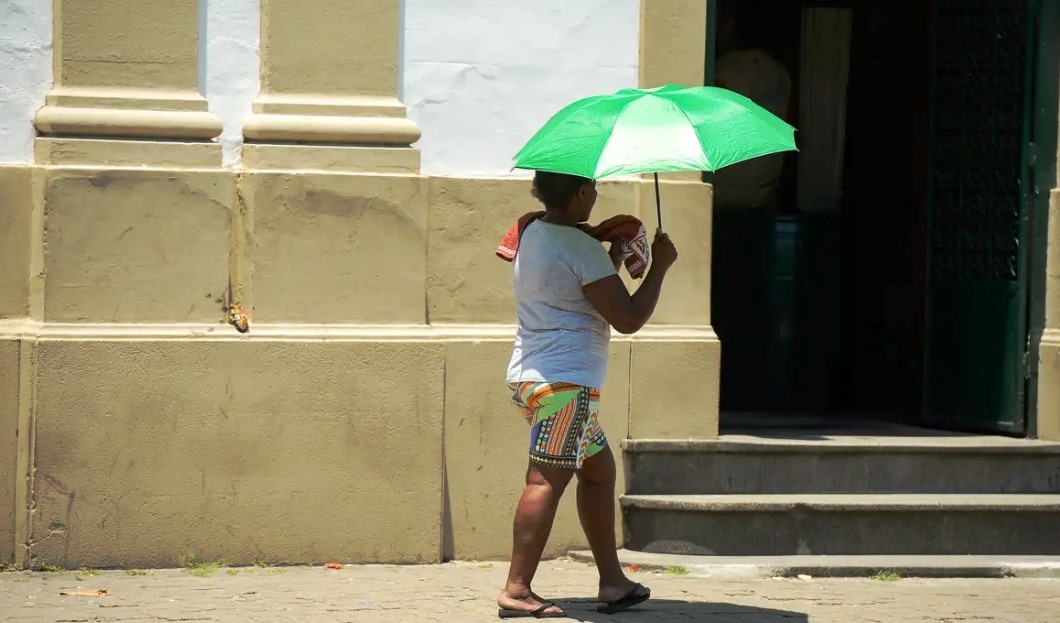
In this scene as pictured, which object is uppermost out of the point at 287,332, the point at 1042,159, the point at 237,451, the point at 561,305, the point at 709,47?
the point at 709,47

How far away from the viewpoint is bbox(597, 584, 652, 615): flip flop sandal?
19.0 ft

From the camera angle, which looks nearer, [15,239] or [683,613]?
[683,613]

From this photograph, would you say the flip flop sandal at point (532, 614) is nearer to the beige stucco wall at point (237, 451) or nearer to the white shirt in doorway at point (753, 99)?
the beige stucco wall at point (237, 451)

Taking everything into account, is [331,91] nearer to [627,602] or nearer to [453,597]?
[453,597]

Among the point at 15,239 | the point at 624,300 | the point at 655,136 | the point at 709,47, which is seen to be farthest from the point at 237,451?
the point at 709,47

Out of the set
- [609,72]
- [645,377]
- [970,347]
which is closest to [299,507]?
[645,377]

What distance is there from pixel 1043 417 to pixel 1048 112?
1.53 meters

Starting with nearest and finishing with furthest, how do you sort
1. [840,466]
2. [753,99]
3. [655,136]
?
[655,136] < [840,466] < [753,99]

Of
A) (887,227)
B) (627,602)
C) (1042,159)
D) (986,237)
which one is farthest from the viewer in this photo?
(887,227)

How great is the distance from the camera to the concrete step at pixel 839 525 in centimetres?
685

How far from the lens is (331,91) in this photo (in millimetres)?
6773

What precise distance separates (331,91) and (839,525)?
3030mm

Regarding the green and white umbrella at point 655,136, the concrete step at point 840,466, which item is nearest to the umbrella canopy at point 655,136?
the green and white umbrella at point 655,136

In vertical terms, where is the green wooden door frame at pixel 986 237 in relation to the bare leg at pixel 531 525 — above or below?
above
